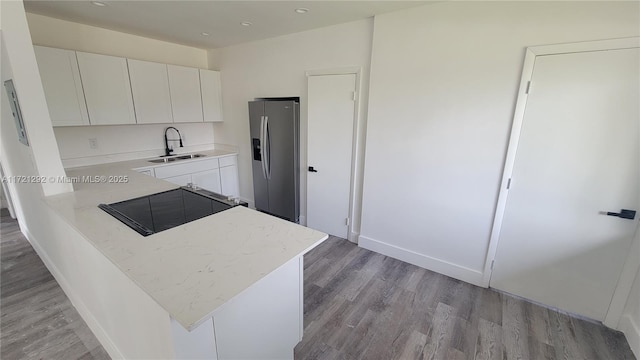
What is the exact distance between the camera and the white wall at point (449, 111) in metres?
1.91

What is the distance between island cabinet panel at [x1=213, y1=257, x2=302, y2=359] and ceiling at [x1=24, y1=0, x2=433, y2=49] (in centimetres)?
222

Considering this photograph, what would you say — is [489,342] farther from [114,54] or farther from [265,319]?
[114,54]

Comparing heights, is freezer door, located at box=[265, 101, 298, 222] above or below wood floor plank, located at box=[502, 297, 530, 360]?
above

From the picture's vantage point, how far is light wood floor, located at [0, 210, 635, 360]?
182cm

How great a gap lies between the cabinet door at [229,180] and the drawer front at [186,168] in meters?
0.18

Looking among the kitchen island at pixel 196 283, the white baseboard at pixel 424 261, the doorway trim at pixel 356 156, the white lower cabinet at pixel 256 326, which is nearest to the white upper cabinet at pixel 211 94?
the doorway trim at pixel 356 156

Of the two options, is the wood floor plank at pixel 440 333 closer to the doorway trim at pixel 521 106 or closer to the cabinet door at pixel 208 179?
the doorway trim at pixel 521 106

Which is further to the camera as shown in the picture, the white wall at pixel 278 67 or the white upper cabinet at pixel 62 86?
the white wall at pixel 278 67

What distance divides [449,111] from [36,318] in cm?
373

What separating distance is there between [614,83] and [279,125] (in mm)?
3024

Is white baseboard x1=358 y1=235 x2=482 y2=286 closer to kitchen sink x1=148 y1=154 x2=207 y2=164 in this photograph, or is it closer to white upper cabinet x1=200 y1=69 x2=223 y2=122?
kitchen sink x1=148 y1=154 x2=207 y2=164

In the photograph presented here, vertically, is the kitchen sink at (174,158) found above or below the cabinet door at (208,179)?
above

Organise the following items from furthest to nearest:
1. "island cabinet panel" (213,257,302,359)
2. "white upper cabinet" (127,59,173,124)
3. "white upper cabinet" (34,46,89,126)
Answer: "white upper cabinet" (127,59,173,124)
"white upper cabinet" (34,46,89,126)
"island cabinet panel" (213,257,302,359)

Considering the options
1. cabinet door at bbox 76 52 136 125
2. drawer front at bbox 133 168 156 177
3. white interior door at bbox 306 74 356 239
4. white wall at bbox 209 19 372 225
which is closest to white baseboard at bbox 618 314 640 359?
white interior door at bbox 306 74 356 239
